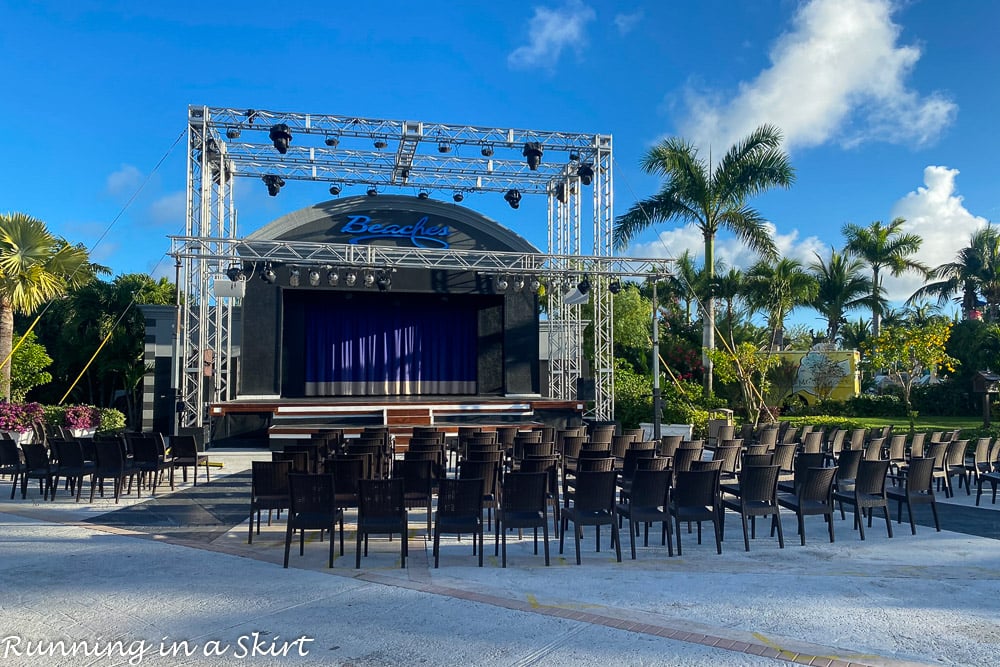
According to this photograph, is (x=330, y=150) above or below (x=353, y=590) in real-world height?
above

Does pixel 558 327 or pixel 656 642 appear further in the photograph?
pixel 558 327

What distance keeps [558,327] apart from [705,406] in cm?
482

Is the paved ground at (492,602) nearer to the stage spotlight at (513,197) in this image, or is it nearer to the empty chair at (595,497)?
the empty chair at (595,497)

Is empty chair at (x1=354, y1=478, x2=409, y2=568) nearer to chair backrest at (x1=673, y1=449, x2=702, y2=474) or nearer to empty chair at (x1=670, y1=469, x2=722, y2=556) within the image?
empty chair at (x1=670, y1=469, x2=722, y2=556)

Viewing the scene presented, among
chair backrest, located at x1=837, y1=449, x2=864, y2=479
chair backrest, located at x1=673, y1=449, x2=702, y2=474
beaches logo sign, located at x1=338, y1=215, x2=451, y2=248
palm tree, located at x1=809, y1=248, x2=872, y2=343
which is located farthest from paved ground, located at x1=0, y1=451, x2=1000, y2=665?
palm tree, located at x1=809, y1=248, x2=872, y2=343

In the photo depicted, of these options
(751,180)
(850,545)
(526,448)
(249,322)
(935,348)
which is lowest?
(850,545)

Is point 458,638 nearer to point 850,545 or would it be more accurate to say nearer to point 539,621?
point 539,621

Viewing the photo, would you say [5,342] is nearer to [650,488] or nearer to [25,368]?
[25,368]

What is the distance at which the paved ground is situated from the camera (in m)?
3.77

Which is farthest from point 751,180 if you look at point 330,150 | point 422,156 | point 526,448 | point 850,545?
point 850,545

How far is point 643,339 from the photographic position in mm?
25688

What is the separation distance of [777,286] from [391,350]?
11.8 metres

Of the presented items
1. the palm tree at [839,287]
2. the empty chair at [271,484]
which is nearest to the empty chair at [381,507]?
the empty chair at [271,484]

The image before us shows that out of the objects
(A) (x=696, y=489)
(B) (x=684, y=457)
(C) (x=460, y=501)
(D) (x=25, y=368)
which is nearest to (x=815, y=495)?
(A) (x=696, y=489)
